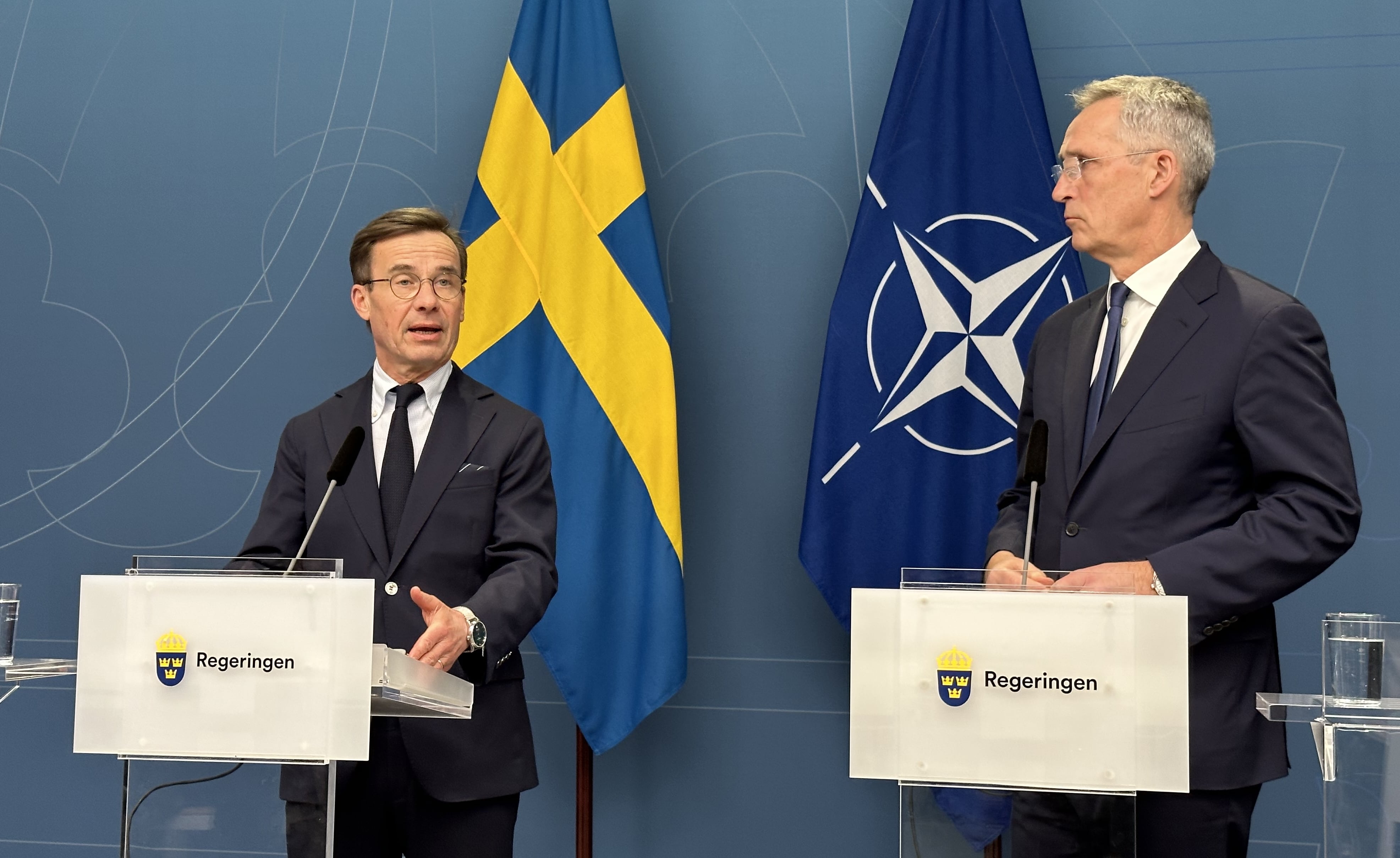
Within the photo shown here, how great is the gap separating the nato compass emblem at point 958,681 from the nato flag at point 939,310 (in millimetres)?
1721

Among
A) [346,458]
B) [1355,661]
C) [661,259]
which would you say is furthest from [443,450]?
[661,259]

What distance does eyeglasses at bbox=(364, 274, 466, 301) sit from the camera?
2.55m

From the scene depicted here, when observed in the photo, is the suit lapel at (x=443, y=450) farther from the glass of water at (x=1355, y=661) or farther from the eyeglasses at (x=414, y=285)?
the glass of water at (x=1355, y=661)

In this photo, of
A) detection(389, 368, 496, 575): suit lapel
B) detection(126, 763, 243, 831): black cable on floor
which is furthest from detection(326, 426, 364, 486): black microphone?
detection(126, 763, 243, 831): black cable on floor

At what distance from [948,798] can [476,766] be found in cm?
93

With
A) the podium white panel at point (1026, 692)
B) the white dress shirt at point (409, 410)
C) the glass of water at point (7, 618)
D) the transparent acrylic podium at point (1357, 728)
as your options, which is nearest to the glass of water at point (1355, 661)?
the transparent acrylic podium at point (1357, 728)

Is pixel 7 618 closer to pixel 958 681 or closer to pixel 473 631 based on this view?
pixel 473 631

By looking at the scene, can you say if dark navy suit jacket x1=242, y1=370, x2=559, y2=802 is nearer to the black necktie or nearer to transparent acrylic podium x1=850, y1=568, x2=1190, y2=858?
the black necktie

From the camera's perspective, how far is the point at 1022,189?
3.43m

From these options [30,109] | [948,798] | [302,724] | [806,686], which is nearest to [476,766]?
[302,724]

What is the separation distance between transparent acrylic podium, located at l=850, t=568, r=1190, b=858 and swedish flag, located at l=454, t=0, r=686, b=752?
1.84 metres

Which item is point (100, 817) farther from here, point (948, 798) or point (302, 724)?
point (948, 798)

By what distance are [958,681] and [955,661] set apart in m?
0.02

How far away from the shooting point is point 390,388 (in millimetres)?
2500
